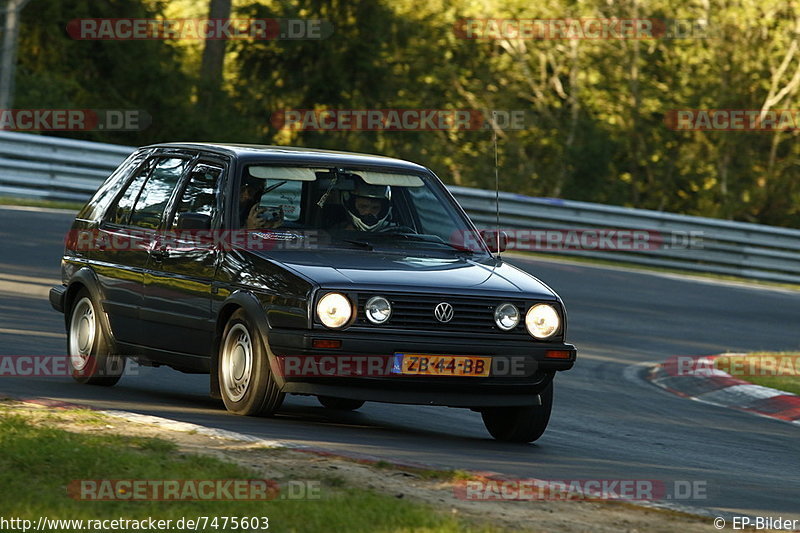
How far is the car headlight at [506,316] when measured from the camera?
336 inches

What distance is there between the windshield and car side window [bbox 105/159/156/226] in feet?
3.97

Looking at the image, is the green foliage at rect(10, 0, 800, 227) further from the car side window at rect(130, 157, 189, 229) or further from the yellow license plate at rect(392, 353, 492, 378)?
the yellow license plate at rect(392, 353, 492, 378)

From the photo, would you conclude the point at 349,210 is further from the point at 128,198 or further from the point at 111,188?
the point at 111,188

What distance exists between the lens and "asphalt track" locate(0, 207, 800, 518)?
787 centimetres

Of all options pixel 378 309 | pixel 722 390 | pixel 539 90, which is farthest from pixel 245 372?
pixel 539 90

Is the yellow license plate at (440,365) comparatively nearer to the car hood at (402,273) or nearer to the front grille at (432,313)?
the front grille at (432,313)

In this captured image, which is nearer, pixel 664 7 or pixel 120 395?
pixel 120 395

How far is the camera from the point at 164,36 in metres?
35.2

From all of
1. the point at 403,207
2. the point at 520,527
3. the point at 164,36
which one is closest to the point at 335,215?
the point at 403,207

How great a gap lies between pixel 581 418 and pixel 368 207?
224cm

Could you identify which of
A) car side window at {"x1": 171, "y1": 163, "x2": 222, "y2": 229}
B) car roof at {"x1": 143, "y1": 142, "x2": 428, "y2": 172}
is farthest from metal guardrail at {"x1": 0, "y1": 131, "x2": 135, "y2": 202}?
car side window at {"x1": 171, "y1": 163, "x2": 222, "y2": 229}

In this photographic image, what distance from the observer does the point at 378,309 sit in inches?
328

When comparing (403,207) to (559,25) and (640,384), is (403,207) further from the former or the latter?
(559,25)

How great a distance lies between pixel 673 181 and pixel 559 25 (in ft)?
15.6
